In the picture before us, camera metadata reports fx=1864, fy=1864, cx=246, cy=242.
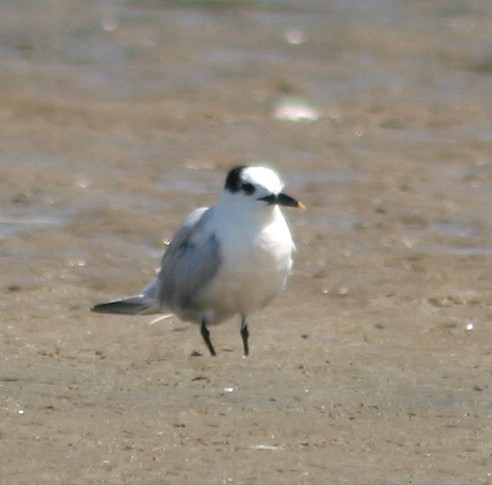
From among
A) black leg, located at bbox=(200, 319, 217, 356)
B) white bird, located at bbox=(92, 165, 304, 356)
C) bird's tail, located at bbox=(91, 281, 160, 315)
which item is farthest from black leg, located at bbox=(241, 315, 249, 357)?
bird's tail, located at bbox=(91, 281, 160, 315)

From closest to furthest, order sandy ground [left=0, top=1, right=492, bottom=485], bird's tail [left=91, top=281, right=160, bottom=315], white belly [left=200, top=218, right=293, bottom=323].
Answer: sandy ground [left=0, top=1, right=492, bottom=485]
white belly [left=200, top=218, right=293, bottom=323]
bird's tail [left=91, top=281, right=160, bottom=315]

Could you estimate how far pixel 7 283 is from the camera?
9359 mm

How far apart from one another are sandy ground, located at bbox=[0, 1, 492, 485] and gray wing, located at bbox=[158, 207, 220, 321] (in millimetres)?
191

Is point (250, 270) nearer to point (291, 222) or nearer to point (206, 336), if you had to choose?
point (206, 336)

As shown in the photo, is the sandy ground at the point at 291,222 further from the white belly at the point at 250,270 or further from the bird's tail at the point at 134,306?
the white belly at the point at 250,270

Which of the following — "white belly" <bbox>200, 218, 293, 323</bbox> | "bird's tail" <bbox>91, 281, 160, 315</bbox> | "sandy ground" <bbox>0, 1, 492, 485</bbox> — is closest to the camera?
"sandy ground" <bbox>0, 1, 492, 485</bbox>

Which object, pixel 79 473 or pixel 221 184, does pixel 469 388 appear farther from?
pixel 221 184

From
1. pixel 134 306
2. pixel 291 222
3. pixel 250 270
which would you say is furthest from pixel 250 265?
pixel 291 222

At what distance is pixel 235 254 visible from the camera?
7.82 m

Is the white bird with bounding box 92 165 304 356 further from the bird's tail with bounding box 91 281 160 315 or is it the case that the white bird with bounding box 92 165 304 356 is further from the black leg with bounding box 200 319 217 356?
the bird's tail with bounding box 91 281 160 315

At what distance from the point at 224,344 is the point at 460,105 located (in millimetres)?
6884

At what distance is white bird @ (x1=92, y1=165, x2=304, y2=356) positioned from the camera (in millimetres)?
7828

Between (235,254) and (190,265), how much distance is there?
0.24 m

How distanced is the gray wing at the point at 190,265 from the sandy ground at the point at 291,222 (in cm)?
19
